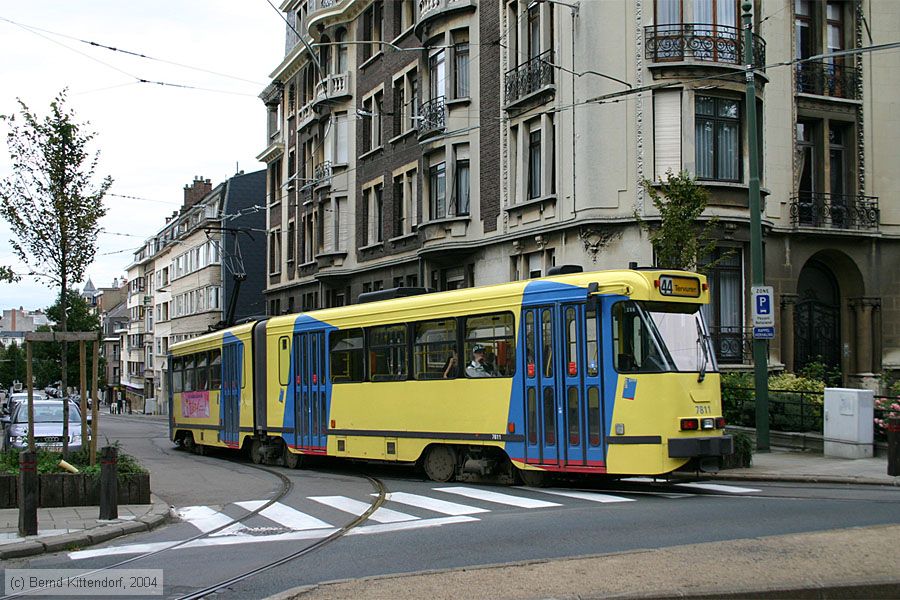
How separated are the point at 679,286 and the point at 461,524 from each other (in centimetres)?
506

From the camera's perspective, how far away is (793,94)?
1052 inches

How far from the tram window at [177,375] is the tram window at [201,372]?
5.92 ft

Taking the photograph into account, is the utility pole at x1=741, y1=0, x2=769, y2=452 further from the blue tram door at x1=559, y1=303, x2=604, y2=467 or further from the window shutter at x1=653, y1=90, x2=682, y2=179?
the blue tram door at x1=559, y1=303, x2=604, y2=467

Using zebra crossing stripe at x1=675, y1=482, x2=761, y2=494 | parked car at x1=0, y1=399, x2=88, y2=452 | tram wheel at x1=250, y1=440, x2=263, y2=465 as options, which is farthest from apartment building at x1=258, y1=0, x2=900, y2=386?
parked car at x1=0, y1=399, x2=88, y2=452

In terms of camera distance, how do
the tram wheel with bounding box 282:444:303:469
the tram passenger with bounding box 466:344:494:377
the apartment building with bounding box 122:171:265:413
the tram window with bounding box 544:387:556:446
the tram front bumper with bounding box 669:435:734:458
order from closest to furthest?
1. the tram front bumper with bounding box 669:435:734:458
2. the tram window with bounding box 544:387:556:446
3. the tram passenger with bounding box 466:344:494:377
4. the tram wheel with bounding box 282:444:303:469
5. the apartment building with bounding box 122:171:265:413

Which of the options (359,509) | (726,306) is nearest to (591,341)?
(359,509)

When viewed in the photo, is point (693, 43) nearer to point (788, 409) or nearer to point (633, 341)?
point (788, 409)

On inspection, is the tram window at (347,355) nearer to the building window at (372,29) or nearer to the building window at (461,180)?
the building window at (461,180)

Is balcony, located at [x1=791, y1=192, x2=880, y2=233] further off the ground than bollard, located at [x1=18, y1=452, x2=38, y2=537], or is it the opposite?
balcony, located at [x1=791, y1=192, x2=880, y2=233]

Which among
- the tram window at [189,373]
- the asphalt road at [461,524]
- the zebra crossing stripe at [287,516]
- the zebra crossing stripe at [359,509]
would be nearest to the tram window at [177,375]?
the tram window at [189,373]

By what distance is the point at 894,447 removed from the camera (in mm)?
15367

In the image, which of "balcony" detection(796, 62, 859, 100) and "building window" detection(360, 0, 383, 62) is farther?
"building window" detection(360, 0, 383, 62)

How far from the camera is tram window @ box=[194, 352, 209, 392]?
2594cm

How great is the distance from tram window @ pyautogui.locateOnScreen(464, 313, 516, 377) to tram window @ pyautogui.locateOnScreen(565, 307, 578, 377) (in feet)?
3.63
